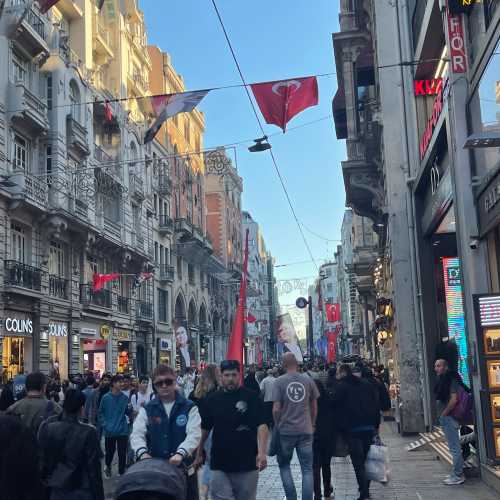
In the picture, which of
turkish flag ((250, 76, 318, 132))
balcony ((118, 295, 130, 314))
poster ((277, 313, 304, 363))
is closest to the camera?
turkish flag ((250, 76, 318, 132))

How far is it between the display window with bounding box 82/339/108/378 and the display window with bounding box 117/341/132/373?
2.21 m

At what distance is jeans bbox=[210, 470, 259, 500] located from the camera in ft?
20.5

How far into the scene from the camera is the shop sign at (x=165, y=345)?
44719 mm

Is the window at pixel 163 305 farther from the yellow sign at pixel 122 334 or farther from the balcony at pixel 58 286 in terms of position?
the balcony at pixel 58 286

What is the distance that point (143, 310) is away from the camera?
4109 cm

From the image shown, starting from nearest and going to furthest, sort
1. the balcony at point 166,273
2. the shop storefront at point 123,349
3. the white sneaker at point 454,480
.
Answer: the white sneaker at point 454,480
the shop storefront at point 123,349
the balcony at point 166,273

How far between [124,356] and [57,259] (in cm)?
925

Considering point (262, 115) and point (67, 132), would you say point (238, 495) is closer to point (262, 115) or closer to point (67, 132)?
point (262, 115)

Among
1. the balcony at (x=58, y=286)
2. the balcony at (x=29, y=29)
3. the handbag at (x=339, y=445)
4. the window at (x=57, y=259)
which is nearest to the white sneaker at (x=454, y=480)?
the handbag at (x=339, y=445)

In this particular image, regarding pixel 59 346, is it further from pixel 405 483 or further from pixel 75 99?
pixel 405 483

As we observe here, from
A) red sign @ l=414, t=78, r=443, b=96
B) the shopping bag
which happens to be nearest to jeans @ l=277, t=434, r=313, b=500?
the shopping bag

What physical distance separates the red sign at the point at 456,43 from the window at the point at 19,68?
64.0 ft

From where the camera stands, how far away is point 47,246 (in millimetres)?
28781

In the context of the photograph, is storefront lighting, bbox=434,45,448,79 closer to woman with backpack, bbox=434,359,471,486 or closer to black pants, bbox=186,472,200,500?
woman with backpack, bbox=434,359,471,486
